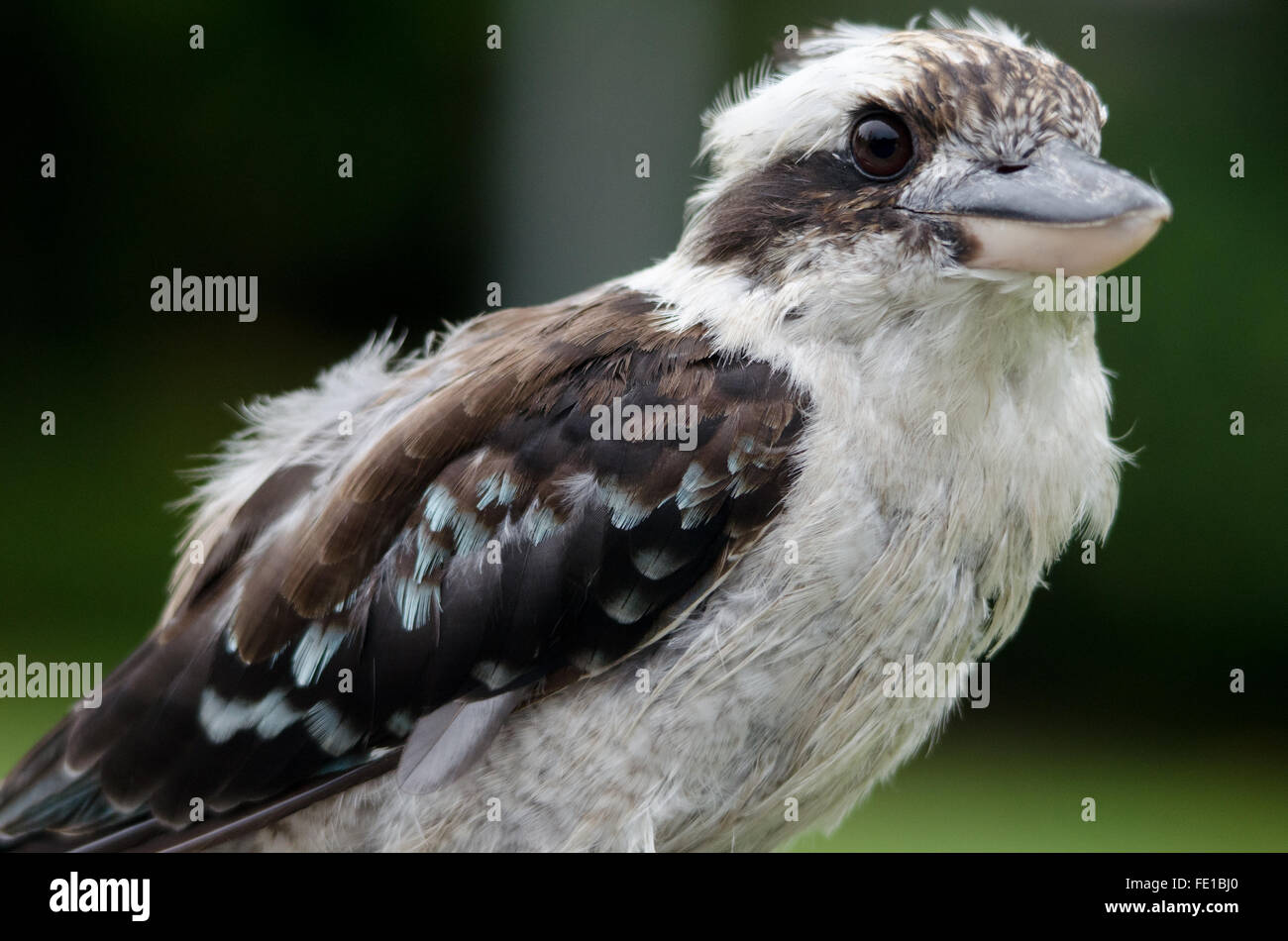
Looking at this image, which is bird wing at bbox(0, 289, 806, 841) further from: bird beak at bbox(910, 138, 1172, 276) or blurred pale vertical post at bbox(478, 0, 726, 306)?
blurred pale vertical post at bbox(478, 0, 726, 306)

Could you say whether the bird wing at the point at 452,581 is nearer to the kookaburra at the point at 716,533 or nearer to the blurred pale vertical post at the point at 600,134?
the kookaburra at the point at 716,533

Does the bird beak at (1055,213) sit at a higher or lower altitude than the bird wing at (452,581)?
higher

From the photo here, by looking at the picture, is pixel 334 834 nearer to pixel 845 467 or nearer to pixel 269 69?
pixel 845 467

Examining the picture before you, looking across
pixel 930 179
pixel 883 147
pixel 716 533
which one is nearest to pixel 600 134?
pixel 883 147

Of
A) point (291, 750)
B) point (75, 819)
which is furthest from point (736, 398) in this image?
point (75, 819)

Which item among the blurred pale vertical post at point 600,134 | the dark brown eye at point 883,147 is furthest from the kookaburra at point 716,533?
the blurred pale vertical post at point 600,134
